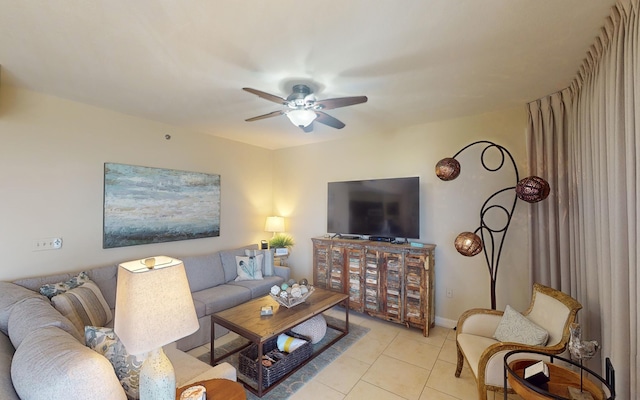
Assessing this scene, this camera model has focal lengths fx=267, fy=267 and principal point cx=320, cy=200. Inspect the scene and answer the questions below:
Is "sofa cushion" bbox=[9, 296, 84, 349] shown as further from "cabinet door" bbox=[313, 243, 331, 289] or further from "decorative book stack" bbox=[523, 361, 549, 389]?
"cabinet door" bbox=[313, 243, 331, 289]

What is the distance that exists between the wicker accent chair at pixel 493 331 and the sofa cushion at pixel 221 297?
248 centimetres

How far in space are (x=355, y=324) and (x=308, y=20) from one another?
341 centimetres

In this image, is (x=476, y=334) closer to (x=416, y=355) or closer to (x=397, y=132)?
(x=416, y=355)

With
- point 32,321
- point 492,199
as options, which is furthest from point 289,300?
point 492,199

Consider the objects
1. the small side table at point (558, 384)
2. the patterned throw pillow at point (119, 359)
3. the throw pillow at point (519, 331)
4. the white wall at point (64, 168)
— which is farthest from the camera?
A: the white wall at point (64, 168)

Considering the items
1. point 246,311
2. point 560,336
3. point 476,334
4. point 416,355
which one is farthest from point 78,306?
point 560,336

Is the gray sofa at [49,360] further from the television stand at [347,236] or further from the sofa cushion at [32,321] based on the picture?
the television stand at [347,236]

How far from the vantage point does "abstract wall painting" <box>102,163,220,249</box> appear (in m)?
3.17

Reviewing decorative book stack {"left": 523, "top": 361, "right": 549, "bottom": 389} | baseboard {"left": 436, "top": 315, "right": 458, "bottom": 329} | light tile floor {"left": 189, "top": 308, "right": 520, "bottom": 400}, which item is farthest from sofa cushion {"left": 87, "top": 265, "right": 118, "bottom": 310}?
baseboard {"left": 436, "top": 315, "right": 458, "bottom": 329}

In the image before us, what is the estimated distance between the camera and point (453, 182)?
3.46 metres

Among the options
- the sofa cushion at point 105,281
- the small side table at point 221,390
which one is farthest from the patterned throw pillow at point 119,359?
the sofa cushion at point 105,281

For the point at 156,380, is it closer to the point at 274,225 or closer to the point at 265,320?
the point at 265,320

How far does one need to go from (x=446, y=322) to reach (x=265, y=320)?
2.44m

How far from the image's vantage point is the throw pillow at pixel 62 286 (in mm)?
2197
